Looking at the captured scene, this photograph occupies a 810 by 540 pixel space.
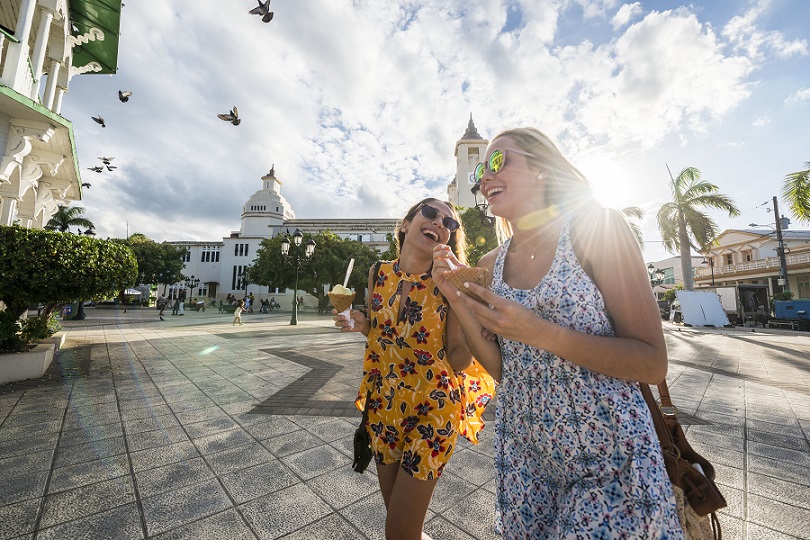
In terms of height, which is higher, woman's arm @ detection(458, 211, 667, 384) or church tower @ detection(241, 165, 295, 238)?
church tower @ detection(241, 165, 295, 238)

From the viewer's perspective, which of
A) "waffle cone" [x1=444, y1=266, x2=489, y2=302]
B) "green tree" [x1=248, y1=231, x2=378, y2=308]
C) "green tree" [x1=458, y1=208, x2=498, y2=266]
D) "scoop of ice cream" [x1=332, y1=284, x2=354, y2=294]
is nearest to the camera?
"waffle cone" [x1=444, y1=266, x2=489, y2=302]

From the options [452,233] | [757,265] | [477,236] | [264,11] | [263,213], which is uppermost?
[263,213]

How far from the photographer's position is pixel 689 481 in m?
1.02

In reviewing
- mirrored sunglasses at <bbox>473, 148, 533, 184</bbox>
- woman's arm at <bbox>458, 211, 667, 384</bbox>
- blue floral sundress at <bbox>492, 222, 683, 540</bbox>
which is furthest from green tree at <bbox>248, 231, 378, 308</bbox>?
woman's arm at <bbox>458, 211, 667, 384</bbox>

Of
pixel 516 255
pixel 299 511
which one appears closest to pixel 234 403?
pixel 299 511

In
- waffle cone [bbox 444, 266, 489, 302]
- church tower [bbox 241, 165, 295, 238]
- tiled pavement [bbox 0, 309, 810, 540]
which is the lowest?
tiled pavement [bbox 0, 309, 810, 540]

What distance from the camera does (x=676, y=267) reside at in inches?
2899

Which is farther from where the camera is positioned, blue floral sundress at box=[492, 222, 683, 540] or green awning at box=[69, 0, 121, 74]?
green awning at box=[69, 0, 121, 74]

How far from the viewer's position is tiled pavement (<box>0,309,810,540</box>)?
253 centimetres

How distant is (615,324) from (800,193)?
19124mm

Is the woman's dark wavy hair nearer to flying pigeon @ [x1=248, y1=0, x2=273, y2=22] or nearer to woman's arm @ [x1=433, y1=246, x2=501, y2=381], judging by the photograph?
woman's arm @ [x1=433, y1=246, x2=501, y2=381]

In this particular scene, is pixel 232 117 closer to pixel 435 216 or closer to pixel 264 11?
pixel 264 11

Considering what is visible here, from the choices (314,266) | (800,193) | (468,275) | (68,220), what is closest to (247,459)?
(468,275)

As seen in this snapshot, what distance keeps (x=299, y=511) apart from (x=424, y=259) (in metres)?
2.31
